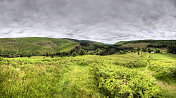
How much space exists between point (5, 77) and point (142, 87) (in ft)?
32.9

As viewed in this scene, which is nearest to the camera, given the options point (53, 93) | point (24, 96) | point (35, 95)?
point (24, 96)

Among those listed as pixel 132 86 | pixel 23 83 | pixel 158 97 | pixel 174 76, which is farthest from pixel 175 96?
pixel 23 83

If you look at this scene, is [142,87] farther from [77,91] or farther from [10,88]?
[10,88]

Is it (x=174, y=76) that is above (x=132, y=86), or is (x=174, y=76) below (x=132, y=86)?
below

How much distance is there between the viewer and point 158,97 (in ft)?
22.9

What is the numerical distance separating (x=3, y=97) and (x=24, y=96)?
2.98 feet

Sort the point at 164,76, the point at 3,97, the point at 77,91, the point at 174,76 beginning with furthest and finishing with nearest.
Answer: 1. the point at 164,76
2. the point at 174,76
3. the point at 77,91
4. the point at 3,97

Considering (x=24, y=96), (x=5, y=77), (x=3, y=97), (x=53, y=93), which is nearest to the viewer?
(x=3, y=97)

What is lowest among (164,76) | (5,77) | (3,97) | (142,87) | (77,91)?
(164,76)

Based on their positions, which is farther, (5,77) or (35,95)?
(5,77)

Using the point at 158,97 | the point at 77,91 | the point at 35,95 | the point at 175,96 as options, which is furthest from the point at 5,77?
the point at 175,96

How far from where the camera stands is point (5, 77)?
5480 mm

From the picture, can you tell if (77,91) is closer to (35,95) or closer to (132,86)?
(35,95)

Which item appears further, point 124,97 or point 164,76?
point 164,76
